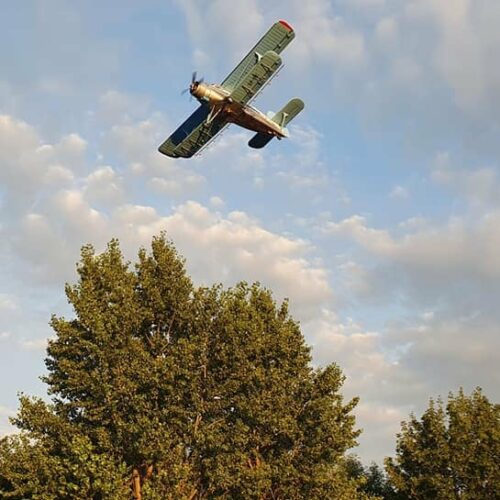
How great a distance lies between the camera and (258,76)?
37938 mm

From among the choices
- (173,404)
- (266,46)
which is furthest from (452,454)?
(266,46)

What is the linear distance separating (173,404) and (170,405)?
183 millimetres

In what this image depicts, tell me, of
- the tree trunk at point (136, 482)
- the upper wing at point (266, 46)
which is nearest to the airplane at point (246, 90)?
the upper wing at point (266, 46)

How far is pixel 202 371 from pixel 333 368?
333 inches

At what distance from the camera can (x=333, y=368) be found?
37.4 metres

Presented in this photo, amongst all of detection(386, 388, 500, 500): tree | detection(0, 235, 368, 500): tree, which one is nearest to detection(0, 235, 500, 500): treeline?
detection(0, 235, 368, 500): tree

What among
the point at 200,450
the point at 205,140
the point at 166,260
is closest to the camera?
the point at 200,450

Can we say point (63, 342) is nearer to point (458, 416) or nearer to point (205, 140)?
point (205, 140)

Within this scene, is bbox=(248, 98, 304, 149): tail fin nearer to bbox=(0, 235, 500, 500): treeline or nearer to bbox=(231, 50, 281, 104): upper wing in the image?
bbox=(231, 50, 281, 104): upper wing

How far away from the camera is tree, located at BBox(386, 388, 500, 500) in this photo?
40.8 m

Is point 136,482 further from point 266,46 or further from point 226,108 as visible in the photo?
point 266,46

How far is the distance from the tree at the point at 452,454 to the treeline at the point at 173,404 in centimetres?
916

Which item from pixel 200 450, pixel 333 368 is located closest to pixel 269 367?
pixel 333 368

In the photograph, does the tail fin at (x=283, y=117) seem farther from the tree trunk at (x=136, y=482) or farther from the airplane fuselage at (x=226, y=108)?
the tree trunk at (x=136, y=482)
